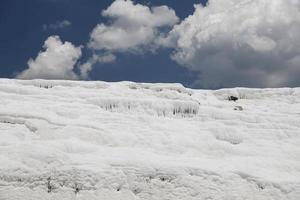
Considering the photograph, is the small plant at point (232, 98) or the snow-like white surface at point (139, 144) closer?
the snow-like white surface at point (139, 144)

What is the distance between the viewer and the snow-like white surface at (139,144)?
9.52m

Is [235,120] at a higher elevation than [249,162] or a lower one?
higher

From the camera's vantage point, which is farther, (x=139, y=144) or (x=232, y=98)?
(x=232, y=98)

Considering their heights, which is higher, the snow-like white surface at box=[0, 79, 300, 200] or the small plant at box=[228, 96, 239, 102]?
the small plant at box=[228, 96, 239, 102]

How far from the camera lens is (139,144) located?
12.2 m

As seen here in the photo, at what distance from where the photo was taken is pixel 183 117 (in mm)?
15477

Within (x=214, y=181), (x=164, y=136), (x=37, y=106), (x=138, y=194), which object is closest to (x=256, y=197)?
(x=214, y=181)

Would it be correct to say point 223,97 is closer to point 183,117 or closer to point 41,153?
point 183,117

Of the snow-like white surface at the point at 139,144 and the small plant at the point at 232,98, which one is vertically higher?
the small plant at the point at 232,98

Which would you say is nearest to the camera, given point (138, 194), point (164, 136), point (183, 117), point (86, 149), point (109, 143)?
point (138, 194)

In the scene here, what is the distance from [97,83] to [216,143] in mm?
7155

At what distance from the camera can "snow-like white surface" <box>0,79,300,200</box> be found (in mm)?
9523

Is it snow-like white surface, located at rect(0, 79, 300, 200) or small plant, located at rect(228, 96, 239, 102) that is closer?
snow-like white surface, located at rect(0, 79, 300, 200)

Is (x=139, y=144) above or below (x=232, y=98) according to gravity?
below
